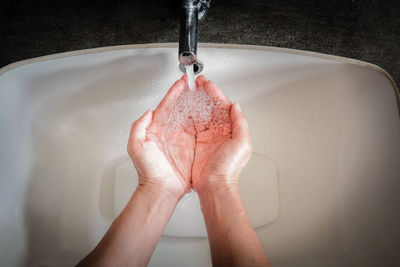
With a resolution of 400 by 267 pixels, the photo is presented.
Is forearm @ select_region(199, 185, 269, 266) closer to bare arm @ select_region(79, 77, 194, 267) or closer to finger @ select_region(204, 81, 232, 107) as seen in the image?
bare arm @ select_region(79, 77, 194, 267)

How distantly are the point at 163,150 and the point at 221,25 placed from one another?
367mm

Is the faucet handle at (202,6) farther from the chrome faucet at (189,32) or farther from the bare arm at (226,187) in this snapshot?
the bare arm at (226,187)

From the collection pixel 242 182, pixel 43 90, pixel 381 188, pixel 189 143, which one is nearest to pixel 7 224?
pixel 43 90

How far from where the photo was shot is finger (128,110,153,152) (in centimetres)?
71

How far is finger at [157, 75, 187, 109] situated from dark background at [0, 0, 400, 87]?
110mm

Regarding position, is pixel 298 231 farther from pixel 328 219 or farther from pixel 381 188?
pixel 381 188

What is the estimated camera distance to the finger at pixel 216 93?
2.42 ft

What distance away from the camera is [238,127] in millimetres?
710

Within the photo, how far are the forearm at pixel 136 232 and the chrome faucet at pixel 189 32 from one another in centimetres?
35

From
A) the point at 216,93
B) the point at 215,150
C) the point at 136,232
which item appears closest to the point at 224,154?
the point at 215,150

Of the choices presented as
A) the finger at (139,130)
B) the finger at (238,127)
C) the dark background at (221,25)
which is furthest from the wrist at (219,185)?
the dark background at (221,25)

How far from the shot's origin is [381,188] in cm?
64

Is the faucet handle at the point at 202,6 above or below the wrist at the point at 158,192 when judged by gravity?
above

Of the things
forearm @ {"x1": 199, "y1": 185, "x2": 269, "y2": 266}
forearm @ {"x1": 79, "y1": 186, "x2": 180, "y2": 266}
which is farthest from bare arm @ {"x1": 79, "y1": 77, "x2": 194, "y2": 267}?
forearm @ {"x1": 199, "y1": 185, "x2": 269, "y2": 266}
